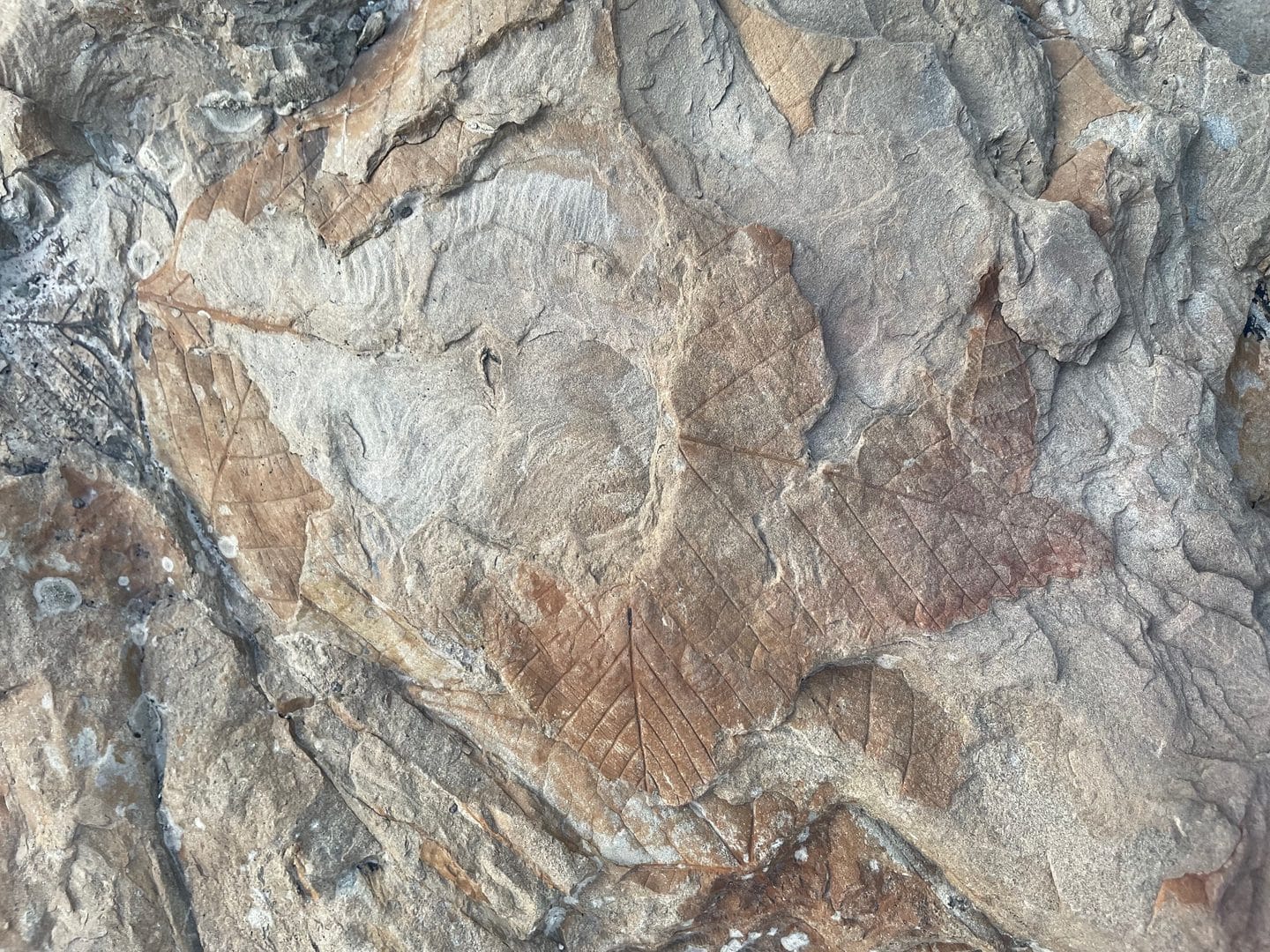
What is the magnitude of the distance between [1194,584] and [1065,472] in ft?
1.68

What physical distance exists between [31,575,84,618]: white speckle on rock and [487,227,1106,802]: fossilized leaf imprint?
204cm

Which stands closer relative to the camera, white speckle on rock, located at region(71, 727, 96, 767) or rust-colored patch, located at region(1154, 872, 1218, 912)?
rust-colored patch, located at region(1154, 872, 1218, 912)

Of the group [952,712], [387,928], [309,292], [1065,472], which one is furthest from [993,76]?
[387,928]

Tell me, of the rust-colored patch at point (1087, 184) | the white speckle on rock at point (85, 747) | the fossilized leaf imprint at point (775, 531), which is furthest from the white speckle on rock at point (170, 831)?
the rust-colored patch at point (1087, 184)

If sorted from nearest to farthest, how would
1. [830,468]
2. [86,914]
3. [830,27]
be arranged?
[830,468]
[830,27]
[86,914]

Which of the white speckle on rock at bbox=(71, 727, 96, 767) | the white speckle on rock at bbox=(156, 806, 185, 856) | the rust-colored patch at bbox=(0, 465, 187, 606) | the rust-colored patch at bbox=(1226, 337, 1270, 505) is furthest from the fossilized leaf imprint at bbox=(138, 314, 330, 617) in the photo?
the rust-colored patch at bbox=(1226, 337, 1270, 505)

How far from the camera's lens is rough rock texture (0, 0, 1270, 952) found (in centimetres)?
287

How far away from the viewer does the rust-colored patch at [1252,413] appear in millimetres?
3326

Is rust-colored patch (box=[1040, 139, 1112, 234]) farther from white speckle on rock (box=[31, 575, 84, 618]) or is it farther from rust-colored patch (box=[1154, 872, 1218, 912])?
white speckle on rock (box=[31, 575, 84, 618])

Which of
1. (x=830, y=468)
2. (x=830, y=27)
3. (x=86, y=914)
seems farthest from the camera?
(x=86, y=914)

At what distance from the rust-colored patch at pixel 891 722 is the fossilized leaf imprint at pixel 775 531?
14cm

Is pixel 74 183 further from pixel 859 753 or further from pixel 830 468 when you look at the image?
pixel 859 753

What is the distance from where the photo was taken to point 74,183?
3.57 meters

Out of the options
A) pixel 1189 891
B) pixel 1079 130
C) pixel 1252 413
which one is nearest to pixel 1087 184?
pixel 1079 130
